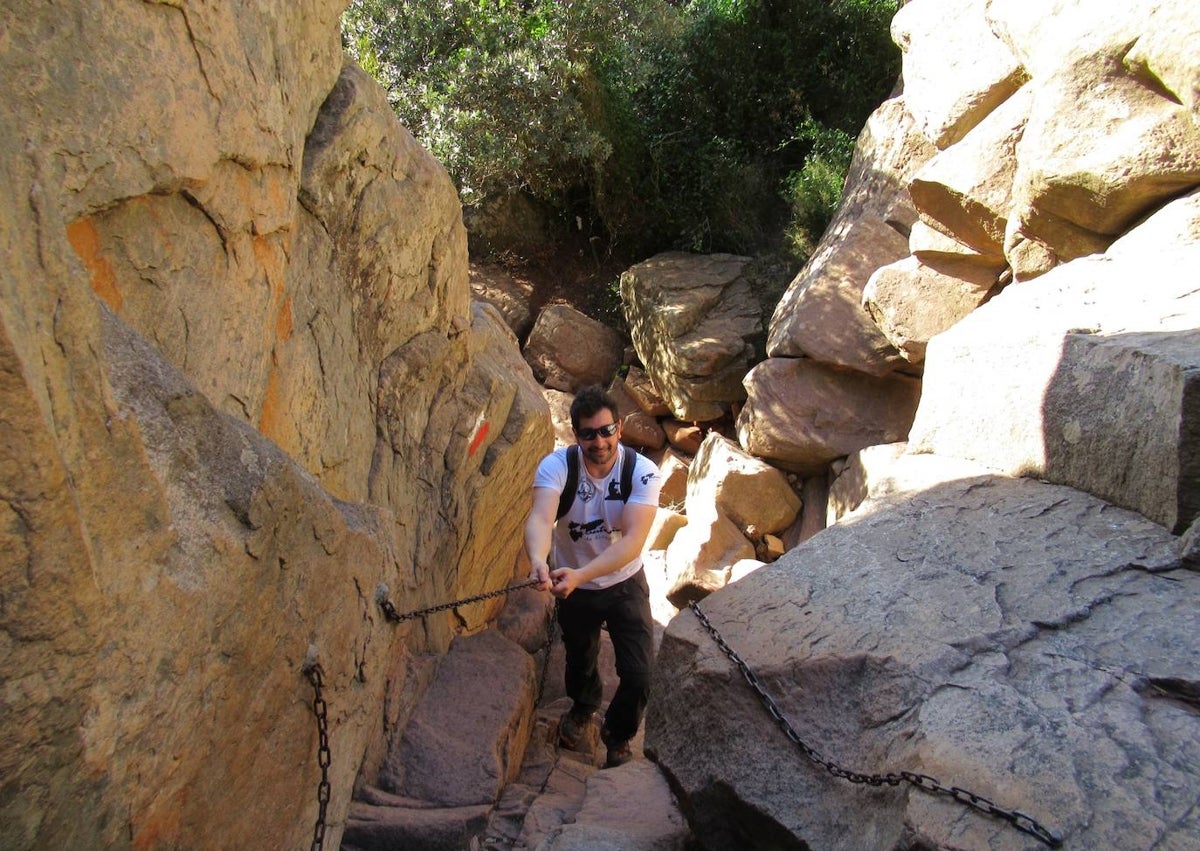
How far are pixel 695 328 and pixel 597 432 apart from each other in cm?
628

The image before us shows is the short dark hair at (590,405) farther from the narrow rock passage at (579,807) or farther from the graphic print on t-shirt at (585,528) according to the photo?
the narrow rock passage at (579,807)

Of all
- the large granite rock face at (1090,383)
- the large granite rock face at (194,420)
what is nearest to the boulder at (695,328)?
the large granite rock face at (1090,383)

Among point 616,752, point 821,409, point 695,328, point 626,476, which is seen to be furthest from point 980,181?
point 616,752

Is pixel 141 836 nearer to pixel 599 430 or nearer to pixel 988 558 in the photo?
pixel 599 430

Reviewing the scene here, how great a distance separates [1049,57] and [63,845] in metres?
5.99

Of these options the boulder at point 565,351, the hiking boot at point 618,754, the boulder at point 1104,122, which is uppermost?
the boulder at point 1104,122

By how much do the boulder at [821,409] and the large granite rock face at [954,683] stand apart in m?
4.74

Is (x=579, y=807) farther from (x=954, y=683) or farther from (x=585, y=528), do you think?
(x=954, y=683)

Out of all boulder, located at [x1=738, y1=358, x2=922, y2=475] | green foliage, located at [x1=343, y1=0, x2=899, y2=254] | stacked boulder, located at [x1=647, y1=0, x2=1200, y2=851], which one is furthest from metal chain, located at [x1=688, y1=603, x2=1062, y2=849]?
green foliage, located at [x1=343, y1=0, x2=899, y2=254]

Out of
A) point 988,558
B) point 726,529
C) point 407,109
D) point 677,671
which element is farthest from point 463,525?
point 407,109

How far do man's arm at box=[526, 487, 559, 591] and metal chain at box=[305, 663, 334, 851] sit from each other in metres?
1.16

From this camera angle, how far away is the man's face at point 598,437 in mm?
4082

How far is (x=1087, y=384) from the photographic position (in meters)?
3.75

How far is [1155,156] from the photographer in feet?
16.8
